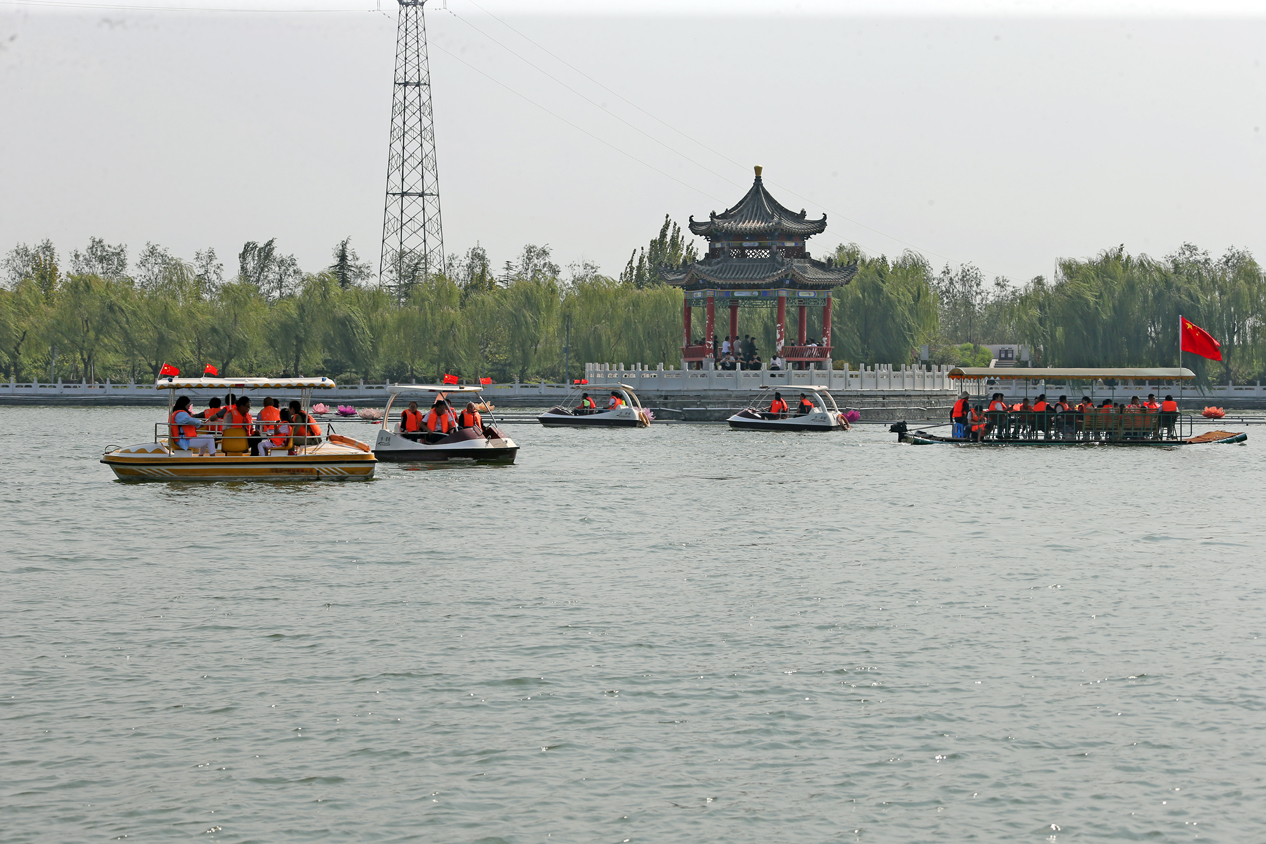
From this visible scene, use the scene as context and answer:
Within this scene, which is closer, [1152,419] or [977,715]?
[977,715]

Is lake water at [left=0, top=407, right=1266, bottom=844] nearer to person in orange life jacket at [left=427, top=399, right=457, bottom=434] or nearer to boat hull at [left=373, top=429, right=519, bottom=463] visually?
boat hull at [left=373, top=429, right=519, bottom=463]

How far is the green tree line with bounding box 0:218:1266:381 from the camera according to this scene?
5997 centimetres

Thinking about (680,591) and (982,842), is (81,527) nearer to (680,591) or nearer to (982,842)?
(680,591)

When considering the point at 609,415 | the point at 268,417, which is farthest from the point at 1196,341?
the point at 268,417

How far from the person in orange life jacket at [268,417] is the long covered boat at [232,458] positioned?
0.16 metres

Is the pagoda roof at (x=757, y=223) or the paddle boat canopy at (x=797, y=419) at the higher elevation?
the pagoda roof at (x=757, y=223)

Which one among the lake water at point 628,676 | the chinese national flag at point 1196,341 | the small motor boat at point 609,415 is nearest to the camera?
the lake water at point 628,676

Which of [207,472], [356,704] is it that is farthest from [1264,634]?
[207,472]

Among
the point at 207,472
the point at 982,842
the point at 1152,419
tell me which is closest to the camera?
the point at 982,842

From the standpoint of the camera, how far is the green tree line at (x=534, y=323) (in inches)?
2361

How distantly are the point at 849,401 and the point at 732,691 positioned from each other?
42.8 meters

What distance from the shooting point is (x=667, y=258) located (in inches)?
3177

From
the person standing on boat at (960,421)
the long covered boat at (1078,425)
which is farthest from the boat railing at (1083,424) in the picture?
the person standing on boat at (960,421)

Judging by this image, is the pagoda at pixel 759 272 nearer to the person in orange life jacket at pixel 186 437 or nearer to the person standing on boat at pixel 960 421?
the person standing on boat at pixel 960 421
